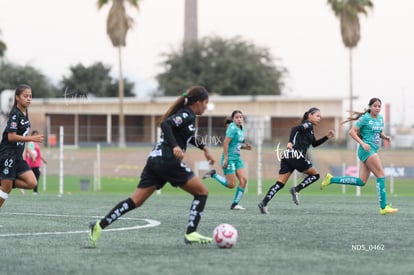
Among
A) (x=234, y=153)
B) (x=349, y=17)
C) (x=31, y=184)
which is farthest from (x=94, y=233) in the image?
(x=349, y=17)

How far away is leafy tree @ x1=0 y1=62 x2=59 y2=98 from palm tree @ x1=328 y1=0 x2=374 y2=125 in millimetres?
34018

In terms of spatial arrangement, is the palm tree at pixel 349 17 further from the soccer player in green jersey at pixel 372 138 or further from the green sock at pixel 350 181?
the soccer player in green jersey at pixel 372 138

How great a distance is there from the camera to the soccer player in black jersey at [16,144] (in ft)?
41.3

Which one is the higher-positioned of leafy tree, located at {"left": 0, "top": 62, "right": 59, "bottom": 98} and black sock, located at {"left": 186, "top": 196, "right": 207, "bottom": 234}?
leafy tree, located at {"left": 0, "top": 62, "right": 59, "bottom": 98}

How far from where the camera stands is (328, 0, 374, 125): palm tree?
2514 inches

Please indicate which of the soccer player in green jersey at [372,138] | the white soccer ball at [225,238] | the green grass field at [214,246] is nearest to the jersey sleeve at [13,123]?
the green grass field at [214,246]

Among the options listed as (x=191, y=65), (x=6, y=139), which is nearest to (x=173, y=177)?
(x=6, y=139)

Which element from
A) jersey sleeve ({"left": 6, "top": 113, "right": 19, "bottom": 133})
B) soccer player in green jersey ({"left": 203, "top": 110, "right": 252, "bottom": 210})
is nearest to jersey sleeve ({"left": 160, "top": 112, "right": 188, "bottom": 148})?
jersey sleeve ({"left": 6, "top": 113, "right": 19, "bottom": 133})

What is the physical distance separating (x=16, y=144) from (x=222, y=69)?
268 ft

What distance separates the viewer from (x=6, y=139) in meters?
12.9

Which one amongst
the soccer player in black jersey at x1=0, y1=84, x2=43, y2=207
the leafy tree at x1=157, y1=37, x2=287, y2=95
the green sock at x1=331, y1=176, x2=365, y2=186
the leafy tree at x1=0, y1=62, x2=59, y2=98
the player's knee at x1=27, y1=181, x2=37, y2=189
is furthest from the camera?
the leafy tree at x1=157, y1=37, x2=287, y2=95

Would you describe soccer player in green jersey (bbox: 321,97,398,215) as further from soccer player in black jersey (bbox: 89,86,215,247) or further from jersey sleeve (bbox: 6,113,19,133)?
jersey sleeve (bbox: 6,113,19,133)

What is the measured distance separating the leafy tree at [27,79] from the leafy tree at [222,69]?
1194 centimetres

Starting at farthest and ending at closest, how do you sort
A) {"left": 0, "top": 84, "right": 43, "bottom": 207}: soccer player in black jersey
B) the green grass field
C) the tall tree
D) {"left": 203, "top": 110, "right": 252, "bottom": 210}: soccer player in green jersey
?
1. the tall tree
2. {"left": 203, "top": 110, "right": 252, "bottom": 210}: soccer player in green jersey
3. {"left": 0, "top": 84, "right": 43, "bottom": 207}: soccer player in black jersey
4. the green grass field
